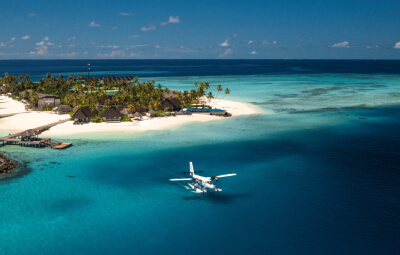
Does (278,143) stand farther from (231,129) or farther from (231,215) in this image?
(231,215)

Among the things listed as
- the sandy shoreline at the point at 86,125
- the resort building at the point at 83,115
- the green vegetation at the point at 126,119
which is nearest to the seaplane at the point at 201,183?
the sandy shoreline at the point at 86,125

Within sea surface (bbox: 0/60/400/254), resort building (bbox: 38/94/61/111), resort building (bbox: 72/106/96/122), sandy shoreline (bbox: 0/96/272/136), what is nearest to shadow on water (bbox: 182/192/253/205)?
sea surface (bbox: 0/60/400/254)

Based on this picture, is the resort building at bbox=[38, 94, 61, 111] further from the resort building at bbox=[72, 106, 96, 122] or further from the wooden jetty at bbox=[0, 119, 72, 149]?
the wooden jetty at bbox=[0, 119, 72, 149]

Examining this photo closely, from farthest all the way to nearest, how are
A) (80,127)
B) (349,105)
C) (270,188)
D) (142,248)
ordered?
(349,105), (80,127), (270,188), (142,248)

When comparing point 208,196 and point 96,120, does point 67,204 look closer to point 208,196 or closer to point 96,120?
point 208,196

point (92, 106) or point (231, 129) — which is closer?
point (231, 129)

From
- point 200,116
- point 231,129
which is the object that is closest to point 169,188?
point 231,129
